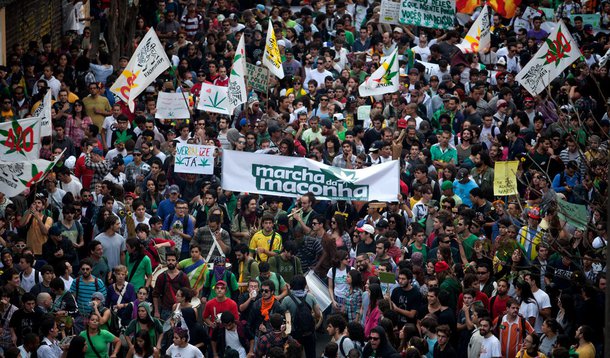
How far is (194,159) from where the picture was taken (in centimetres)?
2194

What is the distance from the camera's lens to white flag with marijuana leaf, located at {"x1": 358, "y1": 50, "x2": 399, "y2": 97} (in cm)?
2486

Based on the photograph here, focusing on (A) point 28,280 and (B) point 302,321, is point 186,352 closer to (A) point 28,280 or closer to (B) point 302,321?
(B) point 302,321

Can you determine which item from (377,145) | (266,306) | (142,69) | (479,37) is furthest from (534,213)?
(479,37)

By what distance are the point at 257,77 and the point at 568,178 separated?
581 cm

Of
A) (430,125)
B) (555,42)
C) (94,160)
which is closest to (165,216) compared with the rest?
(94,160)

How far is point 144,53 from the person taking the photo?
943 inches

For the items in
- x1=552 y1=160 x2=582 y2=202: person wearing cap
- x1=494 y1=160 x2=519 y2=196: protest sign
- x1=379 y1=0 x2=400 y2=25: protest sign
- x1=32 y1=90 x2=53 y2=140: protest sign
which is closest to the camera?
x1=494 y1=160 x2=519 y2=196: protest sign

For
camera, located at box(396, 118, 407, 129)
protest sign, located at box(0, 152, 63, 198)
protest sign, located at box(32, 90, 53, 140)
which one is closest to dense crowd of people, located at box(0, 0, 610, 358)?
camera, located at box(396, 118, 407, 129)

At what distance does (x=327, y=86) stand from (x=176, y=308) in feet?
30.4

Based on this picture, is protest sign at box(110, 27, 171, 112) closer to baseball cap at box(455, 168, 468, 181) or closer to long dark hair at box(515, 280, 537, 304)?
baseball cap at box(455, 168, 468, 181)

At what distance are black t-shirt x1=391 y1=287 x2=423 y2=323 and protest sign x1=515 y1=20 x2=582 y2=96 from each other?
672 centimetres

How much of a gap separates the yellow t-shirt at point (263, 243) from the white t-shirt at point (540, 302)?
3.63m

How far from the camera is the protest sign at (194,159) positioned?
71.9ft

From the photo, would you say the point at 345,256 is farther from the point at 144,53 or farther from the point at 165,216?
the point at 144,53
